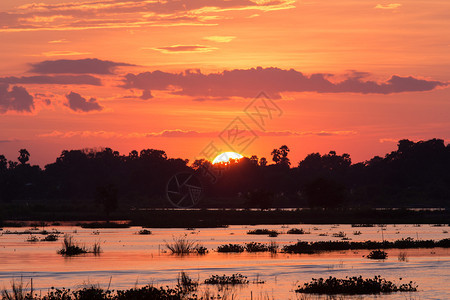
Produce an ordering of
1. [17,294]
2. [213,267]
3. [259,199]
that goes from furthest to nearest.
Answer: [259,199]
[213,267]
[17,294]

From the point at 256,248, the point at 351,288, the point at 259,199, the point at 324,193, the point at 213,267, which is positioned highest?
the point at 324,193

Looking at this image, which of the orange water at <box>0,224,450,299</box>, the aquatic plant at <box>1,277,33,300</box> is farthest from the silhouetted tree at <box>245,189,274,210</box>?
the aquatic plant at <box>1,277,33,300</box>

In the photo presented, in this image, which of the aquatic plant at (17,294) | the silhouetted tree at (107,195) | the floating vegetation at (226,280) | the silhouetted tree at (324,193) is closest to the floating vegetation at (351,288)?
the floating vegetation at (226,280)

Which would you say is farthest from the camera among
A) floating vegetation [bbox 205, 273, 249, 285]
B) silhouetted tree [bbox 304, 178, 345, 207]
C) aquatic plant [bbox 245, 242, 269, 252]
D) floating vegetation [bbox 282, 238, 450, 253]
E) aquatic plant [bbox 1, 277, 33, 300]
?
Answer: silhouetted tree [bbox 304, 178, 345, 207]

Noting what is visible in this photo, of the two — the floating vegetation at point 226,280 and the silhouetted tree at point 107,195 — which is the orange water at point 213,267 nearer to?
the floating vegetation at point 226,280

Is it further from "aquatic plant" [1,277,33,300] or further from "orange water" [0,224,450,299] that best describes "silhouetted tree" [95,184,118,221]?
"aquatic plant" [1,277,33,300]

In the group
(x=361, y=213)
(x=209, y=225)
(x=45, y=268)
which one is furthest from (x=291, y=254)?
(x=361, y=213)

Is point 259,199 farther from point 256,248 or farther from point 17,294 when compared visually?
point 17,294

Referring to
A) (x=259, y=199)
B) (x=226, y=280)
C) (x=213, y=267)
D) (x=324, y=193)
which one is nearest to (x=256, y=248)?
(x=213, y=267)

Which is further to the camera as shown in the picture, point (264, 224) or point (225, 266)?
point (264, 224)

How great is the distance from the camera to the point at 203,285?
1586 inches

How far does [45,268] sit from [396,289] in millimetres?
24329

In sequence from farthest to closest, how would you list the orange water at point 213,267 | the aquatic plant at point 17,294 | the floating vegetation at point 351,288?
the orange water at point 213,267
the floating vegetation at point 351,288
the aquatic plant at point 17,294

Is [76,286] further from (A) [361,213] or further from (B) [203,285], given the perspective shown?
(A) [361,213]
